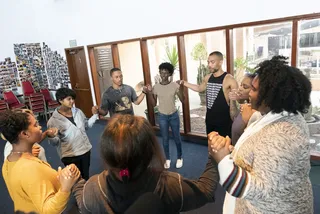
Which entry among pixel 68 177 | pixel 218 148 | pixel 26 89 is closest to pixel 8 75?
pixel 26 89

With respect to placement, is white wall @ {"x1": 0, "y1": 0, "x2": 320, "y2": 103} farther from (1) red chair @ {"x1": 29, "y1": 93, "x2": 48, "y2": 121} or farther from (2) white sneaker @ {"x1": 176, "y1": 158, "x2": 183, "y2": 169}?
(2) white sneaker @ {"x1": 176, "y1": 158, "x2": 183, "y2": 169}

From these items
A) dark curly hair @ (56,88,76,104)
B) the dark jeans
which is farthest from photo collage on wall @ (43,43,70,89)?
the dark jeans

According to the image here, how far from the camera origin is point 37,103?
6.27 metres

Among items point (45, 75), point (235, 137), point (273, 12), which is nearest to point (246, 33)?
point (273, 12)

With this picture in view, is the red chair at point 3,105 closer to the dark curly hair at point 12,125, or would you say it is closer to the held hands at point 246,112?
the dark curly hair at point 12,125

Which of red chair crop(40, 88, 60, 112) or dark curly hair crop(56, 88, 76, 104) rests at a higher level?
dark curly hair crop(56, 88, 76, 104)

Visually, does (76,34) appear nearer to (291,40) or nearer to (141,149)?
(291,40)

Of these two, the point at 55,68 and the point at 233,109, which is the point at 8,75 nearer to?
the point at 55,68

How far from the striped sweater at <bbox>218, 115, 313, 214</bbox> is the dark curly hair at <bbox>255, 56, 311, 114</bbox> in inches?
2.3

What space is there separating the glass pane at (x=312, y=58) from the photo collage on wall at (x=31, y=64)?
21.7 feet

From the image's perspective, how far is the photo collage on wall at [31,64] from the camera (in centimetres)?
659

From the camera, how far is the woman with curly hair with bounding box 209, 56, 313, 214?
3.09ft

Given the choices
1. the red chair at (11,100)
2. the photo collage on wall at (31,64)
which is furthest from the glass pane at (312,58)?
the photo collage on wall at (31,64)

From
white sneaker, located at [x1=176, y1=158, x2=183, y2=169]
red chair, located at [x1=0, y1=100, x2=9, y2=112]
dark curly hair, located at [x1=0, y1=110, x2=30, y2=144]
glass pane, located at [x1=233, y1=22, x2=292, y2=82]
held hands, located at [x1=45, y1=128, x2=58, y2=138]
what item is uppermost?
glass pane, located at [x1=233, y1=22, x2=292, y2=82]
